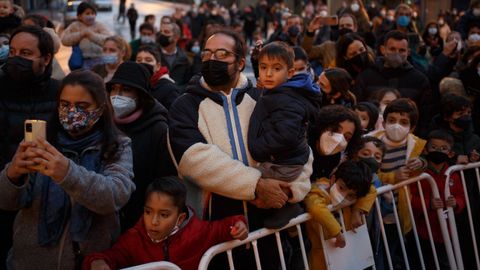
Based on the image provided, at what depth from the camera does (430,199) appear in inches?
203

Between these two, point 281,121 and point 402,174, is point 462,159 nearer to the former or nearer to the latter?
point 402,174

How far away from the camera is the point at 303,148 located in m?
3.62

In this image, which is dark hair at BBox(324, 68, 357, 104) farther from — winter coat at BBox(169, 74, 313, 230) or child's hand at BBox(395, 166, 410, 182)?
winter coat at BBox(169, 74, 313, 230)

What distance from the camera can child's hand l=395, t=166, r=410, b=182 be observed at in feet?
15.8

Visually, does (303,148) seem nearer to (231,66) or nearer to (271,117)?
(271,117)

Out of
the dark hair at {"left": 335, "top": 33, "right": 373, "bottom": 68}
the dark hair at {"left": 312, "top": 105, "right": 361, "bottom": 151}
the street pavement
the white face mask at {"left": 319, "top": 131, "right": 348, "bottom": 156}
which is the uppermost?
the street pavement

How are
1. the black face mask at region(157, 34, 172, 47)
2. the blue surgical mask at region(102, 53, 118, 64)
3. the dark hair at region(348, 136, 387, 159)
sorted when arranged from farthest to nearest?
the black face mask at region(157, 34, 172, 47), the blue surgical mask at region(102, 53, 118, 64), the dark hair at region(348, 136, 387, 159)

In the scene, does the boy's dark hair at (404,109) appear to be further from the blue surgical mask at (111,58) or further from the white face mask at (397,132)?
the blue surgical mask at (111,58)

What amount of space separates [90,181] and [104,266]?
1.40 feet

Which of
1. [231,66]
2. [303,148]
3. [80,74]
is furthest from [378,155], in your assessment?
[80,74]

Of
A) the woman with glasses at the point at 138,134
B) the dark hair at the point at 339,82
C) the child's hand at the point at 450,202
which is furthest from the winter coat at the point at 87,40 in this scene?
the child's hand at the point at 450,202

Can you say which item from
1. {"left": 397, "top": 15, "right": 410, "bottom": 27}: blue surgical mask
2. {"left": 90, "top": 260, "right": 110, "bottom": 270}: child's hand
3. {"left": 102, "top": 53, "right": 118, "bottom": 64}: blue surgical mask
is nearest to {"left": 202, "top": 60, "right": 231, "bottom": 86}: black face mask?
{"left": 90, "top": 260, "right": 110, "bottom": 270}: child's hand

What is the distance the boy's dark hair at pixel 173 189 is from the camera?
130 inches

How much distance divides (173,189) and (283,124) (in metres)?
0.69
